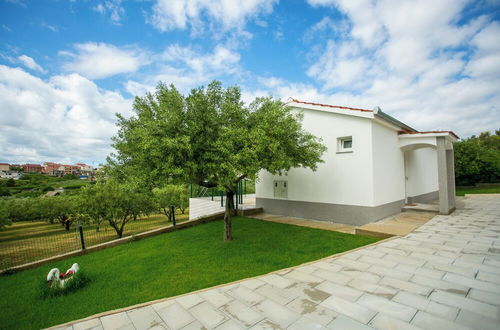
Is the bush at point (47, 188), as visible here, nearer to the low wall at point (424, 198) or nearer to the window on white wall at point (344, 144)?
the window on white wall at point (344, 144)

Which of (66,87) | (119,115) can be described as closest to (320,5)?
(119,115)

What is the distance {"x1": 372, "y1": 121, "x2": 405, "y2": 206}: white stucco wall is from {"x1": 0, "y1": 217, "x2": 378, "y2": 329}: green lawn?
322cm

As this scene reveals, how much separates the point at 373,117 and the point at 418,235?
469 cm

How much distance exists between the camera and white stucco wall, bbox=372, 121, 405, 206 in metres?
9.52

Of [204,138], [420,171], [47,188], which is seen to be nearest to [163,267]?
[204,138]

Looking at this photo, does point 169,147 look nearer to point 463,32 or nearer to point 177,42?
point 177,42

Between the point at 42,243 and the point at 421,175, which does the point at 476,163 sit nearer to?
the point at 421,175

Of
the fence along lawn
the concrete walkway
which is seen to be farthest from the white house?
the fence along lawn

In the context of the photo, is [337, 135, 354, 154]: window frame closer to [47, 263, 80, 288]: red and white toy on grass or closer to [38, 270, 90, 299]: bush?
[38, 270, 90, 299]: bush

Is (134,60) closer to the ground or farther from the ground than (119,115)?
farther from the ground

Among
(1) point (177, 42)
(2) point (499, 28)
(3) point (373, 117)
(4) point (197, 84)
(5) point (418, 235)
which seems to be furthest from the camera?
(1) point (177, 42)

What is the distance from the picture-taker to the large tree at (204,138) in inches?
238

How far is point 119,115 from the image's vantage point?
8266mm

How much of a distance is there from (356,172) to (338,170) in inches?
31.2
